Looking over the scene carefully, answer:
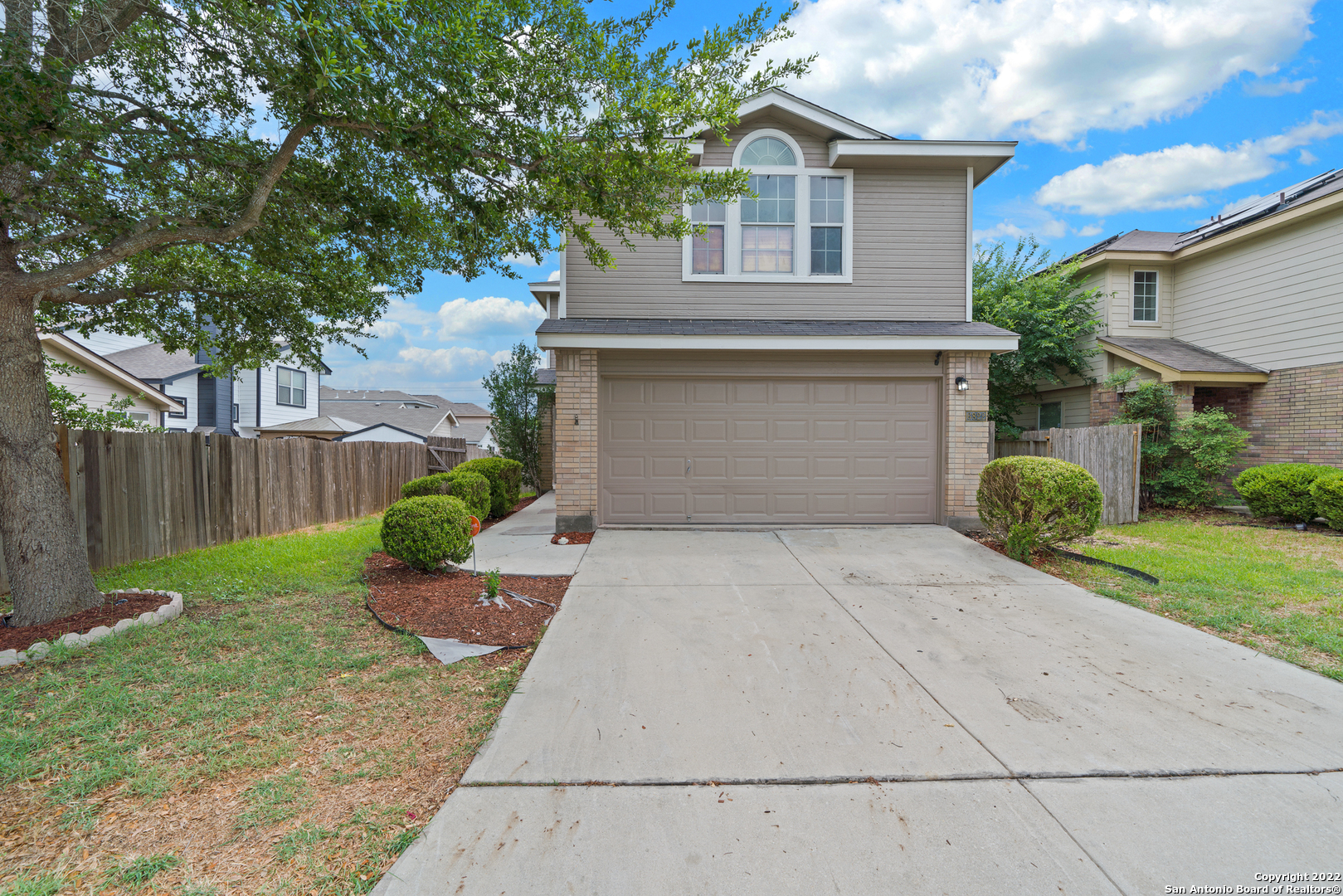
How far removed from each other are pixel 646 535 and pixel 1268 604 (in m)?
6.54

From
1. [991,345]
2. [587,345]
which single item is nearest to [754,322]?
[587,345]

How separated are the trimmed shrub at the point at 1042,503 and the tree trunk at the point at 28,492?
A: 364 inches

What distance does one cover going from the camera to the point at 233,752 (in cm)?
290

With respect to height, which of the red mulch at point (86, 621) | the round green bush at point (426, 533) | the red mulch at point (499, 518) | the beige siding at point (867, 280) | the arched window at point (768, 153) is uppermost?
the arched window at point (768, 153)

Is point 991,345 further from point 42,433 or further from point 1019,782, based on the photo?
point 42,433

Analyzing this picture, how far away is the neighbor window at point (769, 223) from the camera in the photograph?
933cm

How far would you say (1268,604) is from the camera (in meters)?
5.38

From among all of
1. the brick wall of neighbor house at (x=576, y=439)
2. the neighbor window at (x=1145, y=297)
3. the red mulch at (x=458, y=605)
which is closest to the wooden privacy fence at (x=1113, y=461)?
the neighbor window at (x=1145, y=297)

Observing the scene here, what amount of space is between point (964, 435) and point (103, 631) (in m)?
9.88

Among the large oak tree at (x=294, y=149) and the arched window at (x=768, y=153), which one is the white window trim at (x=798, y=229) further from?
the large oak tree at (x=294, y=149)

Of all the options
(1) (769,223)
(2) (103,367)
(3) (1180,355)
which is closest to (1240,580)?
(1) (769,223)

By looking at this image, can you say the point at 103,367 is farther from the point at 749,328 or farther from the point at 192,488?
the point at 749,328

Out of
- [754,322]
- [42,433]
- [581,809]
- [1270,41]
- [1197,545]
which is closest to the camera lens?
[581,809]

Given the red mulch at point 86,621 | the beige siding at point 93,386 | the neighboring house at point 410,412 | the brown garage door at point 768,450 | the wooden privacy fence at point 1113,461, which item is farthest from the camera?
the neighboring house at point 410,412
